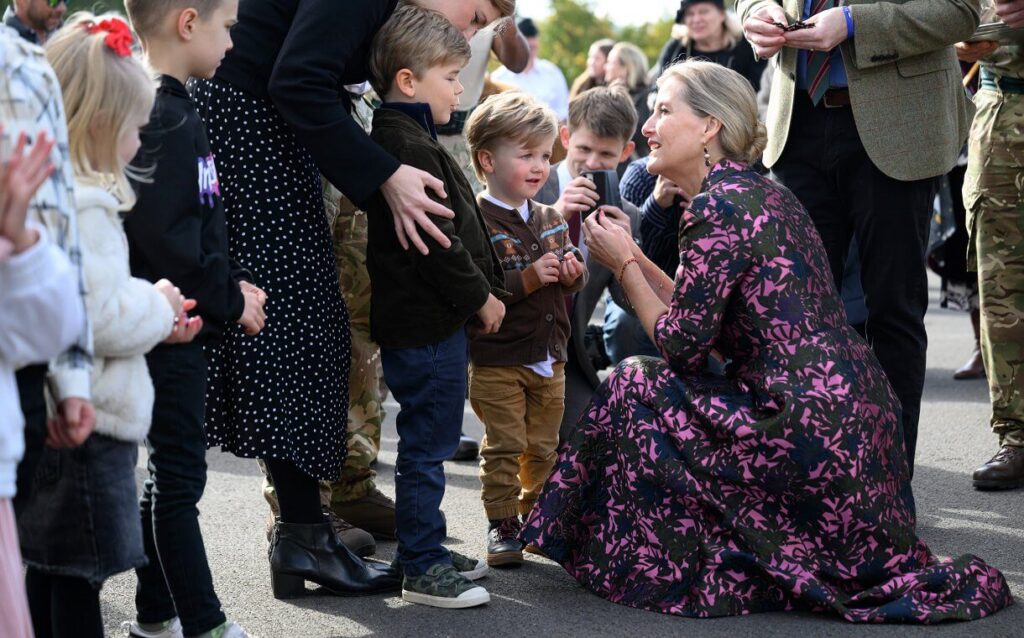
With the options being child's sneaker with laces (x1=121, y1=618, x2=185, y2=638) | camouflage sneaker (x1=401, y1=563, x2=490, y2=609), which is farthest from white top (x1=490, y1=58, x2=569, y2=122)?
child's sneaker with laces (x1=121, y1=618, x2=185, y2=638)

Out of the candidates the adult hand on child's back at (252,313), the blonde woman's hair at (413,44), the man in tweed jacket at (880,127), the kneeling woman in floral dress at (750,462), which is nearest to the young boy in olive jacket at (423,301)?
the blonde woman's hair at (413,44)

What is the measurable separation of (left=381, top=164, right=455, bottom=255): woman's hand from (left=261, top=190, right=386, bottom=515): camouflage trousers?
764 mm

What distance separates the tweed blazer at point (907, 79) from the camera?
13.6ft

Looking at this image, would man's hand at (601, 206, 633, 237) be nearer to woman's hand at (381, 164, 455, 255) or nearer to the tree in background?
woman's hand at (381, 164, 455, 255)

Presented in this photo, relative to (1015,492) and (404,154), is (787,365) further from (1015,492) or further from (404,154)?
(1015,492)

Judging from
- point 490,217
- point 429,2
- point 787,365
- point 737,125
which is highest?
point 429,2

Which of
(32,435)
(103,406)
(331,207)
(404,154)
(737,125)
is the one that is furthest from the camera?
(331,207)

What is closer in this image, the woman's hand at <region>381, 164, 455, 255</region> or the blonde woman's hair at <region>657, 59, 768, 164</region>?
the woman's hand at <region>381, 164, 455, 255</region>

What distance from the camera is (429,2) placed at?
363 cm

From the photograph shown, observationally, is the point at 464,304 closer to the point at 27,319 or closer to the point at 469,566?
the point at 469,566

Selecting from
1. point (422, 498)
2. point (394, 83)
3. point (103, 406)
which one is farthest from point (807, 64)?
point (103, 406)

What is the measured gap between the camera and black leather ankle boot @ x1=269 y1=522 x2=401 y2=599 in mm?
3578

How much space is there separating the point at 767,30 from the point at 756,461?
5.02 feet

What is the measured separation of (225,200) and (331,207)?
0.58m
